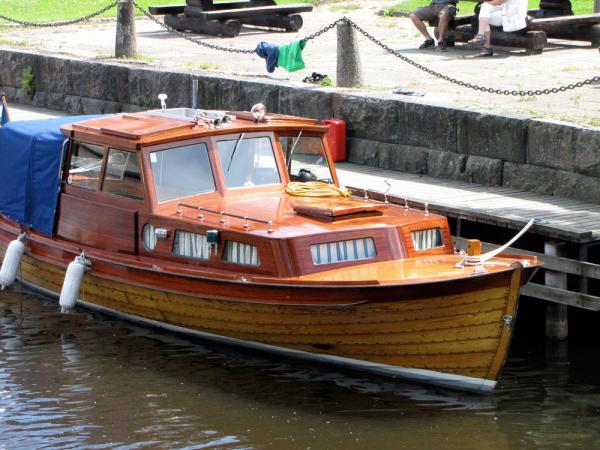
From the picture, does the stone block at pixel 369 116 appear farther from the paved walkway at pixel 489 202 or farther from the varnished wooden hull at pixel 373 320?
the varnished wooden hull at pixel 373 320

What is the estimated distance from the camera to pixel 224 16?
75.0 ft

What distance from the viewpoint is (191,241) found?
11180 mm

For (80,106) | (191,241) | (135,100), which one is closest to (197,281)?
(191,241)

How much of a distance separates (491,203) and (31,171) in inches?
191

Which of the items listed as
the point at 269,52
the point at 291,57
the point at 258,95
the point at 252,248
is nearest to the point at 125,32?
the point at 269,52

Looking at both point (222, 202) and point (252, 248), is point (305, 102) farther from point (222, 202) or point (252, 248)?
point (252, 248)

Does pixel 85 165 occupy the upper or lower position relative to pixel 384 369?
upper

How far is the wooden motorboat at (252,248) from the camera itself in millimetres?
10141

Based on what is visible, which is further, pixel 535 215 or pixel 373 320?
pixel 535 215

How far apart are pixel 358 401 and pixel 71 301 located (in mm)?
3245

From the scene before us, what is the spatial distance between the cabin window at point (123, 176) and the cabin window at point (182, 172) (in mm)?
200

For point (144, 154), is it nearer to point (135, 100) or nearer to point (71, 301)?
point (71, 301)

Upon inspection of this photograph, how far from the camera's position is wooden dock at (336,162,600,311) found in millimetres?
11383

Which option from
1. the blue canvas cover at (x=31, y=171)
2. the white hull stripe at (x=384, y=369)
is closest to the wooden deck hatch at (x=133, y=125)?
the blue canvas cover at (x=31, y=171)
